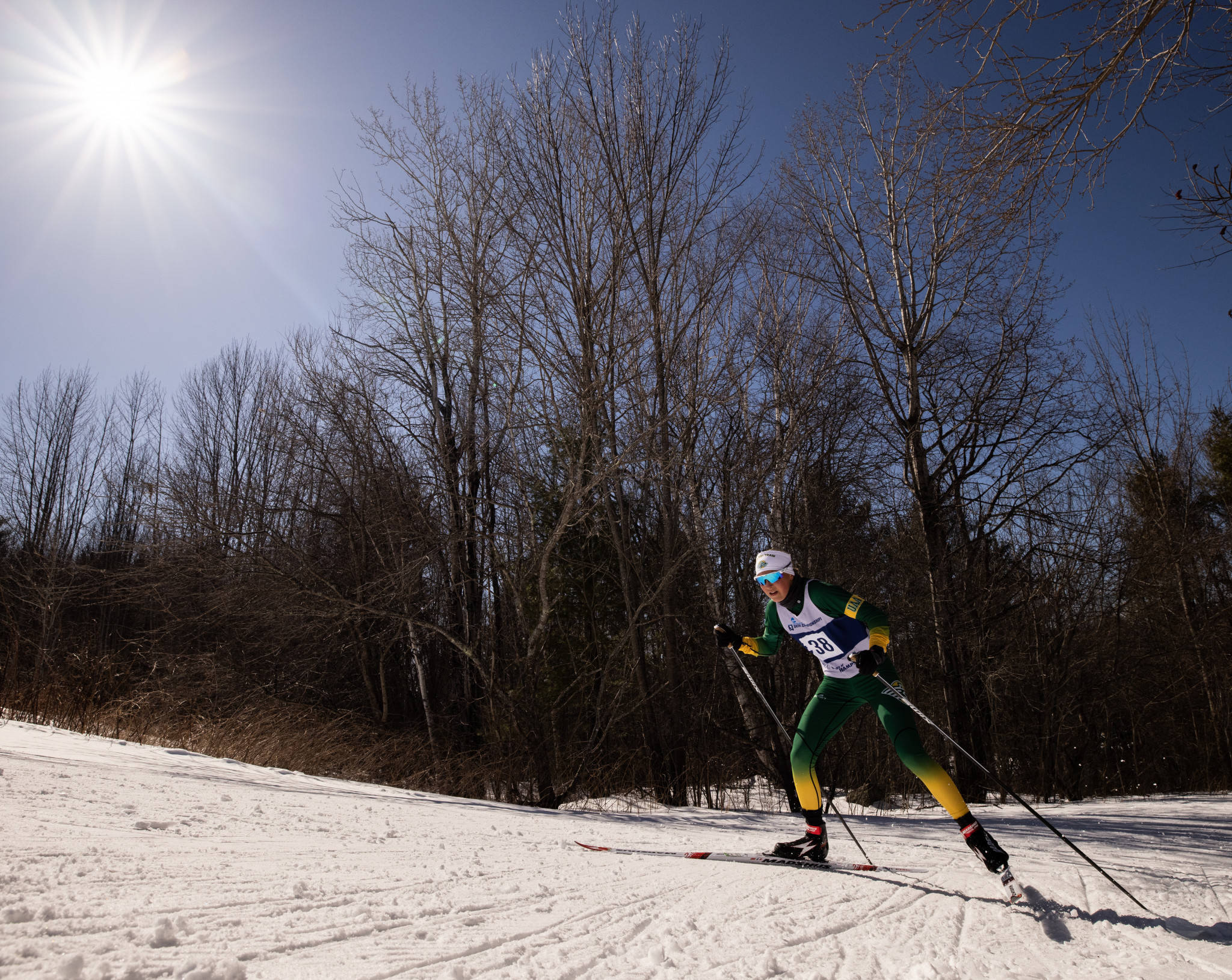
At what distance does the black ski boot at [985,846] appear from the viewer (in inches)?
122

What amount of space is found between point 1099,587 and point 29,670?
20.4 meters

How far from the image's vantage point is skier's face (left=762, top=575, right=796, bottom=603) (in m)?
4.06

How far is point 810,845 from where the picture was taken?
3.88m

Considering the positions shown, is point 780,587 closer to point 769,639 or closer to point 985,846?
Answer: point 769,639

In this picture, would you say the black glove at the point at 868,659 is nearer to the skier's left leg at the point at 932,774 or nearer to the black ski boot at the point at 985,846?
the skier's left leg at the point at 932,774

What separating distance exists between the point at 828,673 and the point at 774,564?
70 cm

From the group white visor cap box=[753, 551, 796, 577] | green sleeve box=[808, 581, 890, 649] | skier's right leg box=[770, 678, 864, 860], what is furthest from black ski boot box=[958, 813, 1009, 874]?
white visor cap box=[753, 551, 796, 577]

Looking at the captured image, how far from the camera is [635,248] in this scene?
9383 mm

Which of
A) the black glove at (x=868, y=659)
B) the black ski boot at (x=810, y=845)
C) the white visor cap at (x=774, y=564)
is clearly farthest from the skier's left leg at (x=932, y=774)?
the white visor cap at (x=774, y=564)

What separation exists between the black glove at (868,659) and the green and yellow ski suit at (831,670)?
50 millimetres

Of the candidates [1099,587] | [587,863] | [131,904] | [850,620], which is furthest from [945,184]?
[1099,587]

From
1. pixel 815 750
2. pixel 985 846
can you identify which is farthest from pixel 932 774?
pixel 815 750

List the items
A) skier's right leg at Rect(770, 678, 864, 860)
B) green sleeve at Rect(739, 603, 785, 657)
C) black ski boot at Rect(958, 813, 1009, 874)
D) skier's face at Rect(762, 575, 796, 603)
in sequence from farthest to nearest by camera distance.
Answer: green sleeve at Rect(739, 603, 785, 657), skier's face at Rect(762, 575, 796, 603), skier's right leg at Rect(770, 678, 864, 860), black ski boot at Rect(958, 813, 1009, 874)

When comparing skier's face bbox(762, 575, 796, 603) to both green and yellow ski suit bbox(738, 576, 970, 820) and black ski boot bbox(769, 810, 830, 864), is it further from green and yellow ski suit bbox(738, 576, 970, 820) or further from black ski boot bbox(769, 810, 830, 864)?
black ski boot bbox(769, 810, 830, 864)
